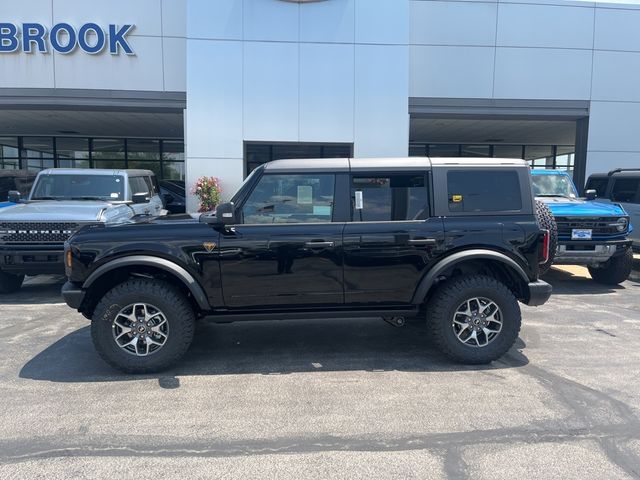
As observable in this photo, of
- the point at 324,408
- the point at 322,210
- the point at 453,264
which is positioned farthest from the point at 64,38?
the point at 324,408

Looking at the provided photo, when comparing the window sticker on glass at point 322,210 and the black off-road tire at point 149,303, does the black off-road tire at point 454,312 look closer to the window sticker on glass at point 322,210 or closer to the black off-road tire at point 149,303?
the window sticker on glass at point 322,210

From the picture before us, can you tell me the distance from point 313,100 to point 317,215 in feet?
28.5

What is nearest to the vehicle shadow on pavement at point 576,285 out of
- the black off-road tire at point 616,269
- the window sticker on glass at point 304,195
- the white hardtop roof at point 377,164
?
the black off-road tire at point 616,269

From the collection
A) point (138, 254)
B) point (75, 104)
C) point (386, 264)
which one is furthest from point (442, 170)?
point (75, 104)

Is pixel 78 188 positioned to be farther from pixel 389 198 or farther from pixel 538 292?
pixel 538 292

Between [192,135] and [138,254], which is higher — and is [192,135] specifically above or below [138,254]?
above

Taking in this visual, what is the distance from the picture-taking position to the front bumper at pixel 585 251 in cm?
775

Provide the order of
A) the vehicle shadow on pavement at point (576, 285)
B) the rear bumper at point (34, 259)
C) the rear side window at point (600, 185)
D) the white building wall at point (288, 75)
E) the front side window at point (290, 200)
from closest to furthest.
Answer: the front side window at point (290, 200), the rear bumper at point (34, 259), the vehicle shadow on pavement at point (576, 285), the rear side window at point (600, 185), the white building wall at point (288, 75)

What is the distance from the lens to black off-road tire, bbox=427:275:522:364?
4512mm

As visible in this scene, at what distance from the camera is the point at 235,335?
18.4 ft

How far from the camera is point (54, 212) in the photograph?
7133 millimetres

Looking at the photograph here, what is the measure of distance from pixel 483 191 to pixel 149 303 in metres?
3.31

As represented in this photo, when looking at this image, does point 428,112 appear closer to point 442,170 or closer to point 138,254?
point 442,170

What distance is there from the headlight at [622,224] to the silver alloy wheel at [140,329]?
285 inches
